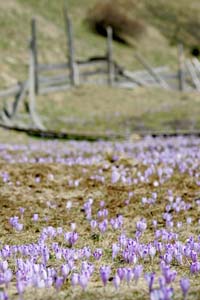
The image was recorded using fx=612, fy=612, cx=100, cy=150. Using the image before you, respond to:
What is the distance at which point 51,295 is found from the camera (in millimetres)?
3568

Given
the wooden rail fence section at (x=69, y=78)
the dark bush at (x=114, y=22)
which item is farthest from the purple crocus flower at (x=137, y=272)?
the dark bush at (x=114, y=22)

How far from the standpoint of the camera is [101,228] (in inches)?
226

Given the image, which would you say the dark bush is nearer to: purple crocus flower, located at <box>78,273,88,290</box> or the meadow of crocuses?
the meadow of crocuses

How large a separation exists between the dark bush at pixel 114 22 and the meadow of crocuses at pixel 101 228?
3216 cm

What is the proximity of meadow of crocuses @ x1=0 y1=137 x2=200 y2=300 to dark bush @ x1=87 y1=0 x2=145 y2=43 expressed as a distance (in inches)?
1266

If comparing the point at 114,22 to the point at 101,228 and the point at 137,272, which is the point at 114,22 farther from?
the point at 137,272

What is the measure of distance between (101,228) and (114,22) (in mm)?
39509

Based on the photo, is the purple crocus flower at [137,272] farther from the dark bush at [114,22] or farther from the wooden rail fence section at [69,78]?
the dark bush at [114,22]

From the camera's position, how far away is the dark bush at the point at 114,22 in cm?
4303

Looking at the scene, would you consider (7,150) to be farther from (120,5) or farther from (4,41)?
(120,5)

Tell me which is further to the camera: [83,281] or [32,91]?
[32,91]

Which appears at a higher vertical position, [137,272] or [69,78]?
[69,78]

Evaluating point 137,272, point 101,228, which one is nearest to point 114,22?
point 101,228

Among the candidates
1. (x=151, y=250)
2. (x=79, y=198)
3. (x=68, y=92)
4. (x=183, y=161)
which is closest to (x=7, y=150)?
(x=183, y=161)
